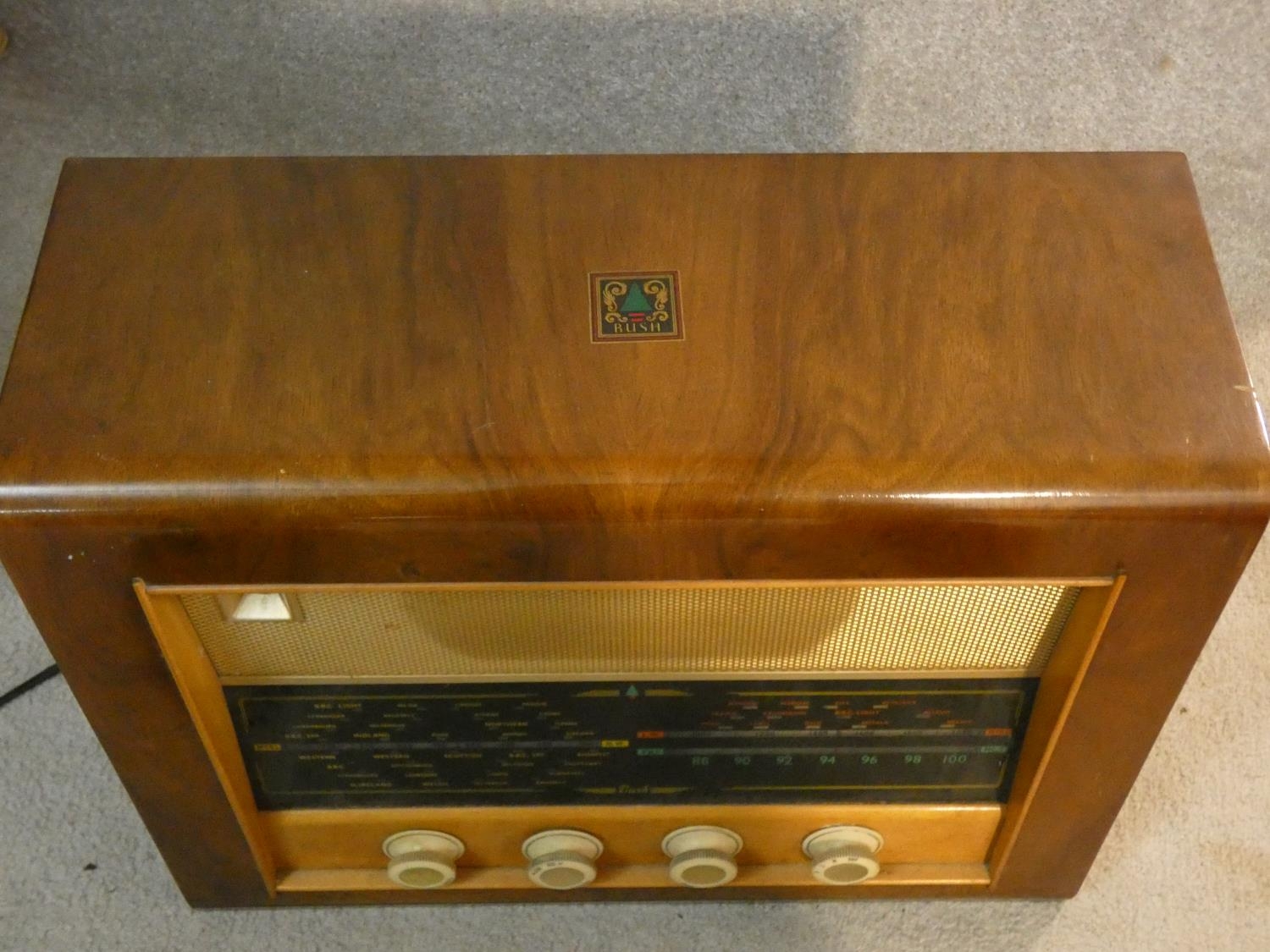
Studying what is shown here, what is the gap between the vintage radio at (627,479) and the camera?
646mm

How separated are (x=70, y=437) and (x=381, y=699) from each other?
240mm

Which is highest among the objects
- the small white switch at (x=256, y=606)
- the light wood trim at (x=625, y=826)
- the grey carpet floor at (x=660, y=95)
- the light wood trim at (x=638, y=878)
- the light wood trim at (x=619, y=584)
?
the grey carpet floor at (x=660, y=95)

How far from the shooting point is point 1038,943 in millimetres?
955

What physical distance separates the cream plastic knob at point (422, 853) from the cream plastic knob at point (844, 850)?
0.78 feet

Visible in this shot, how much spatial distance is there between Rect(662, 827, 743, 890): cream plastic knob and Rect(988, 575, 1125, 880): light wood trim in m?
0.18

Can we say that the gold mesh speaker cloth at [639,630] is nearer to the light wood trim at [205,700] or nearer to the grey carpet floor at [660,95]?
the light wood trim at [205,700]

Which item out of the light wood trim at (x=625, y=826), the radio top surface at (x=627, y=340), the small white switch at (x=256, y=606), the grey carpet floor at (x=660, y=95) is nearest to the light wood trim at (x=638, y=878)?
the light wood trim at (x=625, y=826)

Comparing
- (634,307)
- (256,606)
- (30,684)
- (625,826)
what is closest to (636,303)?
(634,307)

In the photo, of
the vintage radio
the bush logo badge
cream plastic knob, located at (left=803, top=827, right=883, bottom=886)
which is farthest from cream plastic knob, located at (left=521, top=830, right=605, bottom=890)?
the bush logo badge

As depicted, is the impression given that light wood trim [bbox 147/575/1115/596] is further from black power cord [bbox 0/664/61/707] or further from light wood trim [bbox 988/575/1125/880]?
black power cord [bbox 0/664/61/707]

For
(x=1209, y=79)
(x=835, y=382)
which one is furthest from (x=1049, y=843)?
(x=1209, y=79)

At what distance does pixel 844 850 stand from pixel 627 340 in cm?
39

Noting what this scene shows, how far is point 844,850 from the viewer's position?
0.88m

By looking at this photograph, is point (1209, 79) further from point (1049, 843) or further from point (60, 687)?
point (60, 687)
